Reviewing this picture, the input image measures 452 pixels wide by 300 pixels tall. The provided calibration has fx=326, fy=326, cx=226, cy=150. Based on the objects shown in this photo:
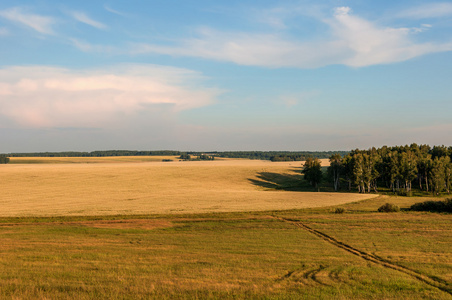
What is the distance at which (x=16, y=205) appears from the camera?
58.9 meters

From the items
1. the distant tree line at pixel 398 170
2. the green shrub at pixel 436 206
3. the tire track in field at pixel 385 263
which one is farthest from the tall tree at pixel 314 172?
the tire track in field at pixel 385 263

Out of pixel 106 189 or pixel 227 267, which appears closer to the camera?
pixel 227 267

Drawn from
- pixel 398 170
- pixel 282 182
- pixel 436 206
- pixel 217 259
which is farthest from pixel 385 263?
pixel 282 182

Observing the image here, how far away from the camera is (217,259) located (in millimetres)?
24828

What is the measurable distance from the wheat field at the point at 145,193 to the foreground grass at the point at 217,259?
12327mm

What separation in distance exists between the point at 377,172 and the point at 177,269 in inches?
3828

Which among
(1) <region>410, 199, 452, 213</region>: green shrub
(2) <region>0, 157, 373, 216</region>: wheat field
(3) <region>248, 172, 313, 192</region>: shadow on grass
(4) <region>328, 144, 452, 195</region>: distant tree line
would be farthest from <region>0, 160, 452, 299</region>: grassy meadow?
(3) <region>248, 172, 313, 192</region>: shadow on grass

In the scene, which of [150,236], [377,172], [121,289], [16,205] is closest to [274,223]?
[150,236]

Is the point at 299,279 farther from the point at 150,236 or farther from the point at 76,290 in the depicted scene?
the point at 150,236

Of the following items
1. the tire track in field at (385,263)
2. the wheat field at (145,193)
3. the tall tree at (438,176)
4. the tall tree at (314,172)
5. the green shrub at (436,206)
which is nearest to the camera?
the tire track in field at (385,263)

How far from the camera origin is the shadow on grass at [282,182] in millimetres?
112869

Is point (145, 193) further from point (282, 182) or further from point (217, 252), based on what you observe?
point (282, 182)

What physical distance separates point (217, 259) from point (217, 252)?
7.62ft

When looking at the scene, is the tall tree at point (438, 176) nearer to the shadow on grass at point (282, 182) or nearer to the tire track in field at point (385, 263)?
the shadow on grass at point (282, 182)
